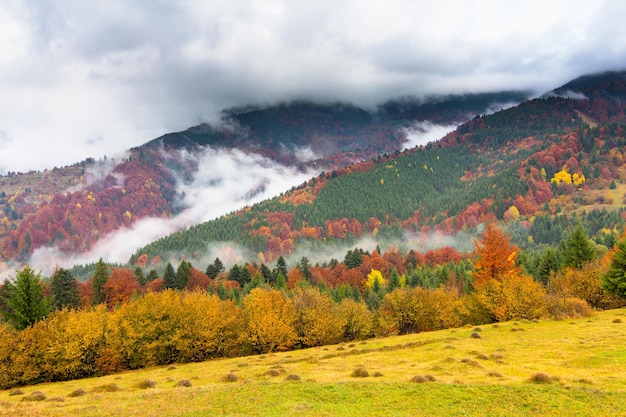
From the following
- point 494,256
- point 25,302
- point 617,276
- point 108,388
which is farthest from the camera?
point 494,256

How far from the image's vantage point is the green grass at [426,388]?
23.8 m

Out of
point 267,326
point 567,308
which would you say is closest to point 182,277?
point 267,326

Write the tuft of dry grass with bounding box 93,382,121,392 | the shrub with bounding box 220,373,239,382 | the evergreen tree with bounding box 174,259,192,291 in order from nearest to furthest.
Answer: the tuft of dry grass with bounding box 93,382,121,392 → the shrub with bounding box 220,373,239,382 → the evergreen tree with bounding box 174,259,192,291

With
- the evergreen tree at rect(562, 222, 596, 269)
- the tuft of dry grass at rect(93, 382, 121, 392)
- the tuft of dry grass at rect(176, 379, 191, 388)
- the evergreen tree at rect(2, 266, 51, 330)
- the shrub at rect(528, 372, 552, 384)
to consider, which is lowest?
the evergreen tree at rect(562, 222, 596, 269)

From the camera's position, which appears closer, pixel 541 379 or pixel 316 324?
pixel 541 379

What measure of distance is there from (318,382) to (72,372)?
45788 mm

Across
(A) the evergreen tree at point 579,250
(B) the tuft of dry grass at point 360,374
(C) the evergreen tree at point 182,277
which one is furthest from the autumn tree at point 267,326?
(C) the evergreen tree at point 182,277

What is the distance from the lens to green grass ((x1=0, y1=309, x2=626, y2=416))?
23.8 meters

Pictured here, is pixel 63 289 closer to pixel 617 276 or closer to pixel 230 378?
pixel 230 378

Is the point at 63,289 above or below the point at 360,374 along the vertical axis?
above

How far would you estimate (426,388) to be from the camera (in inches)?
1089

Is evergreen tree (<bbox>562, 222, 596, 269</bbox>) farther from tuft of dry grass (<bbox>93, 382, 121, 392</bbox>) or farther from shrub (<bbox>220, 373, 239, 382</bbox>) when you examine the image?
tuft of dry grass (<bbox>93, 382, 121, 392</bbox>)

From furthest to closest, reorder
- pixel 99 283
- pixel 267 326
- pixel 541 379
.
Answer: pixel 99 283 → pixel 267 326 → pixel 541 379

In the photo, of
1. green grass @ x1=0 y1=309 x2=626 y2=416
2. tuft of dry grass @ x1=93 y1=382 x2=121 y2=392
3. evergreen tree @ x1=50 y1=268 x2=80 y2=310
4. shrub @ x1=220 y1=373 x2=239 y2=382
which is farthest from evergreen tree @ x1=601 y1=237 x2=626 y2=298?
evergreen tree @ x1=50 y1=268 x2=80 y2=310
